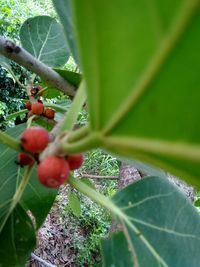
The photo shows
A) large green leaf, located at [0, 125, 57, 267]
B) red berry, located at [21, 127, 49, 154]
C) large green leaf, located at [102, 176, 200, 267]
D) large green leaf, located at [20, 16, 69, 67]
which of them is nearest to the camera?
red berry, located at [21, 127, 49, 154]

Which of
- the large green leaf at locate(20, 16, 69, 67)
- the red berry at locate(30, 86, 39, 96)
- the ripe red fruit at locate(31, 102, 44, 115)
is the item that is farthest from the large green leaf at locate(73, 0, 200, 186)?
the large green leaf at locate(20, 16, 69, 67)

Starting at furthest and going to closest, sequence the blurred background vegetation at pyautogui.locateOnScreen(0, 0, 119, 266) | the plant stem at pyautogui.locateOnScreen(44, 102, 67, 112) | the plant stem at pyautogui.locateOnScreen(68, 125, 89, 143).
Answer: the blurred background vegetation at pyautogui.locateOnScreen(0, 0, 119, 266), the plant stem at pyautogui.locateOnScreen(44, 102, 67, 112), the plant stem at pyautogui.locateOnScreen(68, 125, 89, 143)

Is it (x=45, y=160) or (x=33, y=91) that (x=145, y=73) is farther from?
(x=33, y=91)

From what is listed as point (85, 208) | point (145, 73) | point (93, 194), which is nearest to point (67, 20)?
point (93, 194)

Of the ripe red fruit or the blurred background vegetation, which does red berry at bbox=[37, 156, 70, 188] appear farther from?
the blurred background vegetation

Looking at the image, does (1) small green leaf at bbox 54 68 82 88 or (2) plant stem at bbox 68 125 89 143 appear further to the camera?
(1) small green leaf at bbox 54 68 82 88

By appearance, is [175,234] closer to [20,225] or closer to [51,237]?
[20,225]
